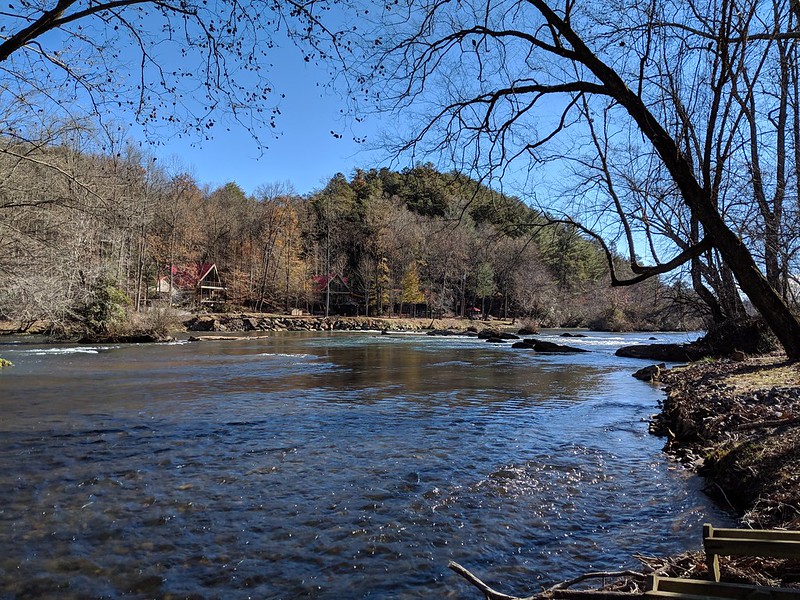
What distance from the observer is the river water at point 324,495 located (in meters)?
3.56

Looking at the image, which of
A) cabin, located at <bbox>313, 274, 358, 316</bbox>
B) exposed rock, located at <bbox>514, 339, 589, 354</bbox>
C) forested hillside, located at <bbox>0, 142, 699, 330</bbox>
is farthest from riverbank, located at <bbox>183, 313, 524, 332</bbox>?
exposed rock, located at <bbox>514, 339, 589, 354</bbox>

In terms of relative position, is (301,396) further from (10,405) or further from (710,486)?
(710,486)

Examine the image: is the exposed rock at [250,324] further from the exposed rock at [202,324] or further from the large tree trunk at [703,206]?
the large tree trunk at [703,206]

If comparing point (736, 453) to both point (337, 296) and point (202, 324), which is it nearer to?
point (202, 324)

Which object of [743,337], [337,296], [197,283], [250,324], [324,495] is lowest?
[324,495]

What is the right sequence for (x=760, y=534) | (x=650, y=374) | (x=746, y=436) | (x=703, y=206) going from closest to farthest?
(x=760, y=534)
(x=746, y=436)
(x=703, y=206)
(x=650, y=374)

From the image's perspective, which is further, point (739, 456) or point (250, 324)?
point (250, 324)

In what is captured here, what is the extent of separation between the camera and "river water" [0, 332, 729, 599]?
3.56 metres

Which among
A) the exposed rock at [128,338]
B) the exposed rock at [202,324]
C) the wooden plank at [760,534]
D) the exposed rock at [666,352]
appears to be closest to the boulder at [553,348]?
the exposed rock at [666,352]

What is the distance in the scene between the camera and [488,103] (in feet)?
23.9

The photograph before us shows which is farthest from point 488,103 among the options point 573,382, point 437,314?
point 437,314

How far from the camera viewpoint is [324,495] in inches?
202

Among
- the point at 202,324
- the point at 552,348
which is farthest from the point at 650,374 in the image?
the point at 202,324

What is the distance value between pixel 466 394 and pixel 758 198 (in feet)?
23.1
